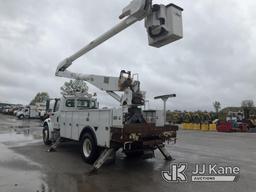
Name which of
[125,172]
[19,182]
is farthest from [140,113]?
A: [19,182]

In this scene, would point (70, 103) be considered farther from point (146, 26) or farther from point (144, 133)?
point (146, 26)

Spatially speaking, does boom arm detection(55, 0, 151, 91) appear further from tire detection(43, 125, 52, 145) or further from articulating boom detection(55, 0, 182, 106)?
tire detection(43, 125, 52, 145)

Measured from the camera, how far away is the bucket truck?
683 centimetres

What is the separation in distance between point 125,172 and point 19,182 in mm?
2853

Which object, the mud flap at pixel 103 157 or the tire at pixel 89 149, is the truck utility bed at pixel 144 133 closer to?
the mud flap at pixel 103 157

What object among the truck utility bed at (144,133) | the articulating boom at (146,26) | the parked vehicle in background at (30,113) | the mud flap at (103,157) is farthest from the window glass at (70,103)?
the parked vehicle in background at (30,113)

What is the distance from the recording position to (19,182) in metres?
6.82

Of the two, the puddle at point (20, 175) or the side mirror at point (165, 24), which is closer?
the puddle at point (20, 175)

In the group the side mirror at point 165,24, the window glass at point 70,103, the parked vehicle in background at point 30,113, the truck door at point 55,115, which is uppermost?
the side mirror at point 165,24

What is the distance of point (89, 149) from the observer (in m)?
9.34

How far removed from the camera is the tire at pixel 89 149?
8.91 meters

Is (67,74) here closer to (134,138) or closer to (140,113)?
(140,113)

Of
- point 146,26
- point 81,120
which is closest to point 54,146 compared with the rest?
point 81,120

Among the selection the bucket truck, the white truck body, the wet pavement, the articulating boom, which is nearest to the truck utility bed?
the bucket truck
